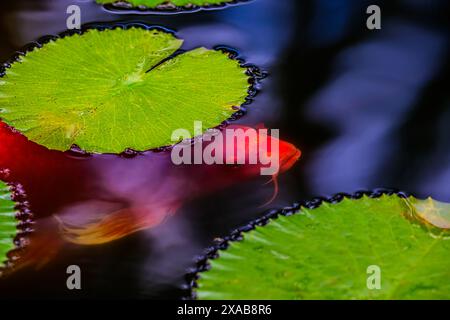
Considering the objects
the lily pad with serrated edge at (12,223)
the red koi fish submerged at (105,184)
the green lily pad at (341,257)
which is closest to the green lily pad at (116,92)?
the red koi fish submerged at (105,184)

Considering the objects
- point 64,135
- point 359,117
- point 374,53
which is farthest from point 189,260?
point 374,53

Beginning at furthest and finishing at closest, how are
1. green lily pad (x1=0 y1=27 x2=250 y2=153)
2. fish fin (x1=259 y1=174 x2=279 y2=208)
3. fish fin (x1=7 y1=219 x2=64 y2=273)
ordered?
green lily pad (x1=0 y1=27 x2=250 y2=153) < fish fin (x1=259 y1=174 x2=279 y2=208) < fish fin (x1=7 y1=219 x2=64 y2=273)

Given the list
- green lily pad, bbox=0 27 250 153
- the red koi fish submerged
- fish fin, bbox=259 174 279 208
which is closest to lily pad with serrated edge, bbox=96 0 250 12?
green lily pad, bbox=0 27 250 153

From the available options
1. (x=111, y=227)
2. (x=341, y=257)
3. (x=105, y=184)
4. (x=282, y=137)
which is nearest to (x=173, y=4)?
(x=282, y=137)

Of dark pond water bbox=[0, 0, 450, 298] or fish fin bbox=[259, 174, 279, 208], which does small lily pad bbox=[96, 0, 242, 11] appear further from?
fish fin bbox=[259, 174, 279, 208]

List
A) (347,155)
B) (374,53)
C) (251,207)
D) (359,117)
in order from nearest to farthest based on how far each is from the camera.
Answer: (251,207), (347,155), (359,117), (374,53)

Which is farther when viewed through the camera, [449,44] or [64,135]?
[449,44]
